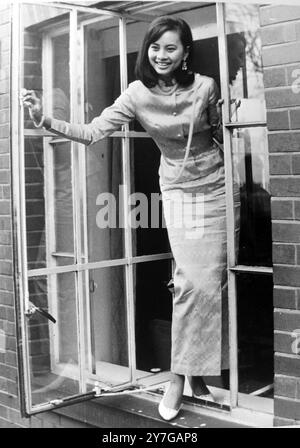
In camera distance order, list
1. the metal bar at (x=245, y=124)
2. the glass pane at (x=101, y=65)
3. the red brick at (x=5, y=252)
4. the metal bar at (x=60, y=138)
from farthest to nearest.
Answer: the red brick at (x=5, y=252)
the glass pane at (x=101, y=65)
the metal bar at (x=60, y=138)
the metal bar at (x=245, y=124)

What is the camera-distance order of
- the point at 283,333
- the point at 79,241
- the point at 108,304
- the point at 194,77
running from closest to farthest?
1. the point at 283,333
2. the point at 194,77
3. the point at 79,241
4. the point at 108,304

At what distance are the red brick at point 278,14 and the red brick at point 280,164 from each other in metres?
0.44

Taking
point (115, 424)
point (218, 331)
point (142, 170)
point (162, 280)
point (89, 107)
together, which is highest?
point (89, 107)

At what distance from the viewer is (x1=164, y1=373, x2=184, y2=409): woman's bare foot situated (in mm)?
2674

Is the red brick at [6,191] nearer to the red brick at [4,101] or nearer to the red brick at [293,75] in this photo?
the red brick at [4,101]

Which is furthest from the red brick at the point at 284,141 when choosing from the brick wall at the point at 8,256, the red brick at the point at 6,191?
the red brick at the point at 6,191

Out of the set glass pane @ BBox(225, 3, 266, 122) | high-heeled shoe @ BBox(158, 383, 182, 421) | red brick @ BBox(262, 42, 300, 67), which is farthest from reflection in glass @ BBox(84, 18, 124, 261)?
red brick @ BBox(262, 42, 300, 67)

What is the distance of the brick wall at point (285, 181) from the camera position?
219 centimetres

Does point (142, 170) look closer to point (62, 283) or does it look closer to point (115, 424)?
point (62, 283)

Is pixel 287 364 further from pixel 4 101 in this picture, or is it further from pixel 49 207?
pixel 4 101

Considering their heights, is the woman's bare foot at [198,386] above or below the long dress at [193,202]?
below
